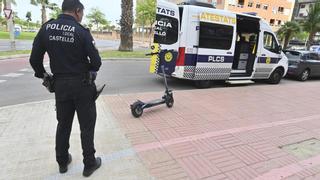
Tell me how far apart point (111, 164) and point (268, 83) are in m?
9.37

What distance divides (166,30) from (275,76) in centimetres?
571

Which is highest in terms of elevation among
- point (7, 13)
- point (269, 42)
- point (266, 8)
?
point (266, 8)

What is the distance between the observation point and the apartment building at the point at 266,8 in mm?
46656

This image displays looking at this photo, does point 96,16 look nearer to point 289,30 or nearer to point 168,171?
point 289,30

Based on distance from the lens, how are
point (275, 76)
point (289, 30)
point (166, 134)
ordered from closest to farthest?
point (166, 134) < point (275, 76) < point (289, 30)

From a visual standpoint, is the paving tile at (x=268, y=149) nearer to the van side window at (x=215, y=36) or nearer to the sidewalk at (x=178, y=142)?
the sidewalk at (x=178, y=142)

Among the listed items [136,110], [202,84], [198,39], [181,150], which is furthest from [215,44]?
[181,150]

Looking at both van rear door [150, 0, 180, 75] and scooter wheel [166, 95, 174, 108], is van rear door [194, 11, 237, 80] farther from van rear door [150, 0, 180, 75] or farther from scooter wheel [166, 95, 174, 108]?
scooter wheel [166, 95, 174, 108]

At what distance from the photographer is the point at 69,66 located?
8.95 ft

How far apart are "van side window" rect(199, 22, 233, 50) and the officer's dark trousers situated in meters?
5.95

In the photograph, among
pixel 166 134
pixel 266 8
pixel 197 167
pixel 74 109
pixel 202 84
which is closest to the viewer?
pixel 74 109

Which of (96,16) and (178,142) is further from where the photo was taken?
(96,16)

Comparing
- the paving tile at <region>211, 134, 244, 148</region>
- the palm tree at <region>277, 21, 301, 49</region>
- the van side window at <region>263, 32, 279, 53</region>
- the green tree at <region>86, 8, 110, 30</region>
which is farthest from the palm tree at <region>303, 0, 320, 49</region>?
the green tree at <region>86, 8, 110, 30</region>

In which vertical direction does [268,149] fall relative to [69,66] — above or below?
below
